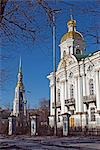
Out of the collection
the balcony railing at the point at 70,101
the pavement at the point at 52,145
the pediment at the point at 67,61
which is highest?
the pediment at the point at 67,61

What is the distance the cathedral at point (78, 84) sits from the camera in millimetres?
32197

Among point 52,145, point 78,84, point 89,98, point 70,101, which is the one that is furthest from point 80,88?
point 52,145

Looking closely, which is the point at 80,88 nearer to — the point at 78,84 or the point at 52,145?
the point at 78,84

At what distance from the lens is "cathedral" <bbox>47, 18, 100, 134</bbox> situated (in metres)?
32.2

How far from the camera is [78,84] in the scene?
35.2 m

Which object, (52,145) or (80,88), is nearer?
(52,145)

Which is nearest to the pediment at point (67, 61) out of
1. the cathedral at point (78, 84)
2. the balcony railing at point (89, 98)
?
the cathedral at point (78, 84)

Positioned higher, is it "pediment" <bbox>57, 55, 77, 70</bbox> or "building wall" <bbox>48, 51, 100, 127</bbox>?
"pediment" <bbox>57, 55, 77, 70</bbox>

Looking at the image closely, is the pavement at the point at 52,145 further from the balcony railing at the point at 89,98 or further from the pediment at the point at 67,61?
the pediment at the point at 67,61

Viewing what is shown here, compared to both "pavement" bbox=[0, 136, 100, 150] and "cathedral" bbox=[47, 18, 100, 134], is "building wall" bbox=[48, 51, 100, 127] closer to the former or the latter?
"cathedral" bbox=[47, 18, 100, 134]

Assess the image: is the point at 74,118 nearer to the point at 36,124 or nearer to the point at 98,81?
the point at 98,81

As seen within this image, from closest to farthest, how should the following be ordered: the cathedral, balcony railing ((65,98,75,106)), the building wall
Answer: the building wall
the cathedral
balcony railing ((65,98,75,106))

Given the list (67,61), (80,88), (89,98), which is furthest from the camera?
(67,61)

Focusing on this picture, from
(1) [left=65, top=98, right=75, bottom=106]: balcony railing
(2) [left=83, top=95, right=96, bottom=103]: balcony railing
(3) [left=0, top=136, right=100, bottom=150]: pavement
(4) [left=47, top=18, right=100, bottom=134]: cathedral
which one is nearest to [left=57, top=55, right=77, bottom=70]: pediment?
(4) [left=47, top=18, right=100, bottom=134]: cathedral
